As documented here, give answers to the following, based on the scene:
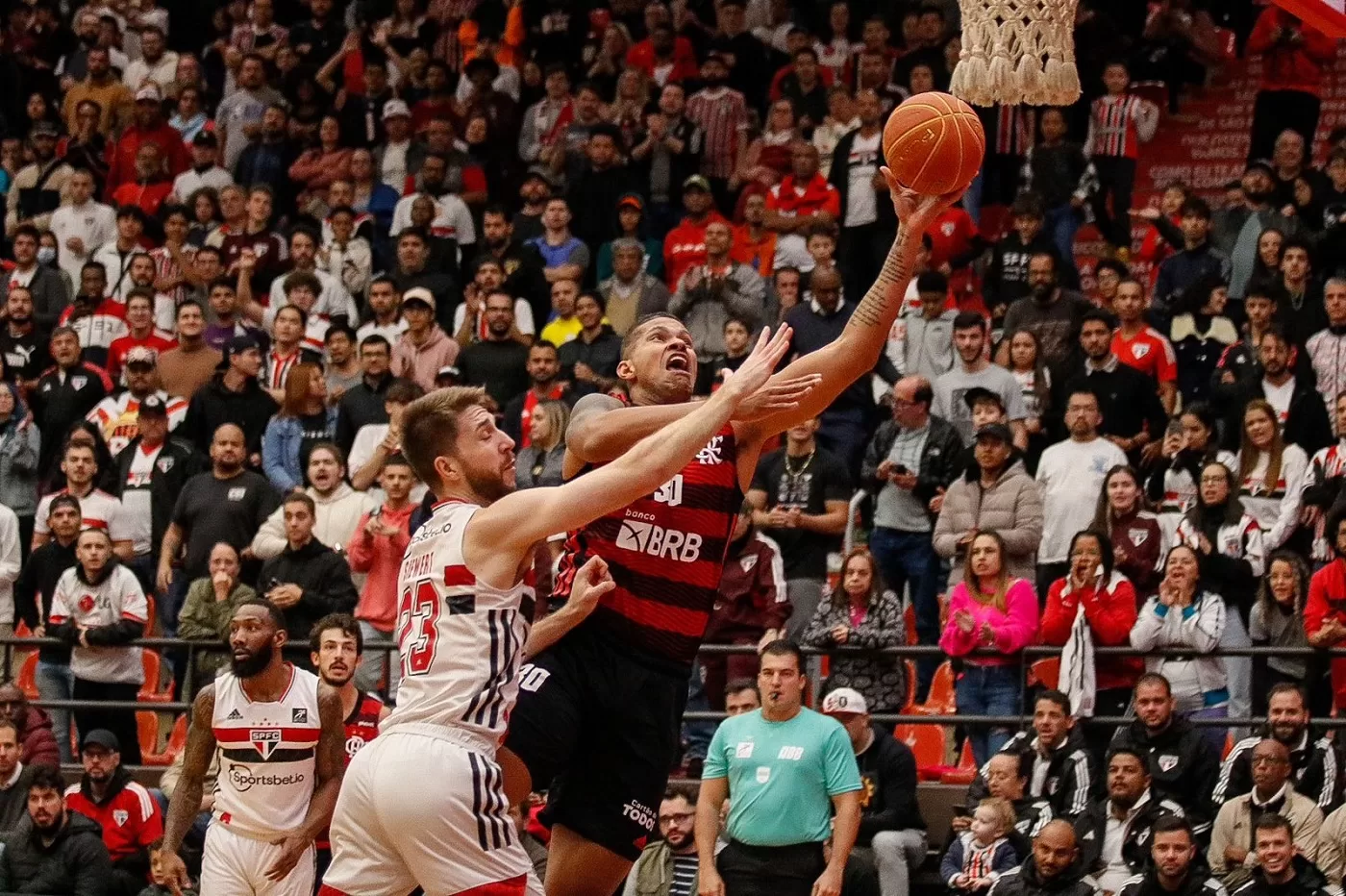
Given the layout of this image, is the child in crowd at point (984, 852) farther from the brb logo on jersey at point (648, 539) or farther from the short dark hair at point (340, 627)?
the brb logo on jersey at point (648, 539)

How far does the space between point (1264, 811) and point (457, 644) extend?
6294 millimetres

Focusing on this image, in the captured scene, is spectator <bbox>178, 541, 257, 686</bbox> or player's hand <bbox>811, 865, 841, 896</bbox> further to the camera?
spectator <bbox>178, 541, 257, 686</bbox>

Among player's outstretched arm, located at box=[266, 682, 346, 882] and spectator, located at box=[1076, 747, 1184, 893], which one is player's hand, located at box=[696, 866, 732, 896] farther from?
player's outstretched arm, located at box=[266, 682, 346, 882]

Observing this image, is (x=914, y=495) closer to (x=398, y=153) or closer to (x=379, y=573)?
(x=379, y=573)

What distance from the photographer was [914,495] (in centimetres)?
1378

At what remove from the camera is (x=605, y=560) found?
700 cm

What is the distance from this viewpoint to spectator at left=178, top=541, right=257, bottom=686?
13789 millimetres

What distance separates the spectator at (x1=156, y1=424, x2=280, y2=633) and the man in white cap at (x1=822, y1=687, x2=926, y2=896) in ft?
15.0

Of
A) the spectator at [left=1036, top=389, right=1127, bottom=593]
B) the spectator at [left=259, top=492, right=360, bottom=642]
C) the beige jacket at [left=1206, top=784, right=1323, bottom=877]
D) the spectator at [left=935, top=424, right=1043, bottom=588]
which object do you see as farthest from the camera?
the spectator at [left=259, top=492, right=360, bottom=642]

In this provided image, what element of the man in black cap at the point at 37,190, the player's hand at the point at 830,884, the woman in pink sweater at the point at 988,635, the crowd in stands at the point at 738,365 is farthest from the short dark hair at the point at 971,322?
the man in black cap at the point at 37,190

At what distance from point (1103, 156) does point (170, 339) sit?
7892 mm

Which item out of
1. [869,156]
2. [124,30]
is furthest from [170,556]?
[124,30]

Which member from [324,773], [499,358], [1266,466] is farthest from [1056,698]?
[499,358]

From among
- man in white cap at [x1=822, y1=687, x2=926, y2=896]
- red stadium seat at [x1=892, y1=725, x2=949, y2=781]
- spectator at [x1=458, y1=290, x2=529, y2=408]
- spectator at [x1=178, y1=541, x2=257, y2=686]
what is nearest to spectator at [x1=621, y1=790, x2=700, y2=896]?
man in white cap at [x1=822, y1=687, x2=926, y2=896]
